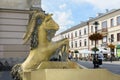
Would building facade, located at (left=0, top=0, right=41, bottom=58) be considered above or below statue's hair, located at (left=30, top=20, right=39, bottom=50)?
above

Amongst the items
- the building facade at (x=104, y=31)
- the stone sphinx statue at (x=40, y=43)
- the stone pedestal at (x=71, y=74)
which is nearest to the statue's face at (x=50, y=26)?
the stone sphinx statue at (x=40, y=43)

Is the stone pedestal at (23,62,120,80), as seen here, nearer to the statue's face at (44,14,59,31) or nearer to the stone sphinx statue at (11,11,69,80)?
the stone sphinx statue at (11,11,69,80)

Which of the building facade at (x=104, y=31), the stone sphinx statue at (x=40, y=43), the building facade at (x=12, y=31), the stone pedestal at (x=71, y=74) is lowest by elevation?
the stone pedestal at (x=71, y=74)

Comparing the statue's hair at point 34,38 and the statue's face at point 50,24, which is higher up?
the statue's face at point 50,24

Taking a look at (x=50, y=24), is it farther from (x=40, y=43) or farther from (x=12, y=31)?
(x=12, y=31)

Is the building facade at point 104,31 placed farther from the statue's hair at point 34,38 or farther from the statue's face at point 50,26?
the statue's hair at point 34,38

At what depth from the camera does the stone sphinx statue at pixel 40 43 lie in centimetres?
930

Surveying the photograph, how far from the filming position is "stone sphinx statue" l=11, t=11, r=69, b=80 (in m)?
9.30

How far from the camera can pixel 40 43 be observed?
9398 mm

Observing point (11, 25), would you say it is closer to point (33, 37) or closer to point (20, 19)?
point (20, 19)

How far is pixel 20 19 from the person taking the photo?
23.5 metres

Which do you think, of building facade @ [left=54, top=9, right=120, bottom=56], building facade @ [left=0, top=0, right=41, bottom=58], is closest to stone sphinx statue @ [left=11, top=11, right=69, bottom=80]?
building facade @ [left=0, top=0, right=41, bottom=58]

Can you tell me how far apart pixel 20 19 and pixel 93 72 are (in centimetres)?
1644

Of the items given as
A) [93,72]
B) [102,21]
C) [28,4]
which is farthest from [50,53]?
[102,21]
